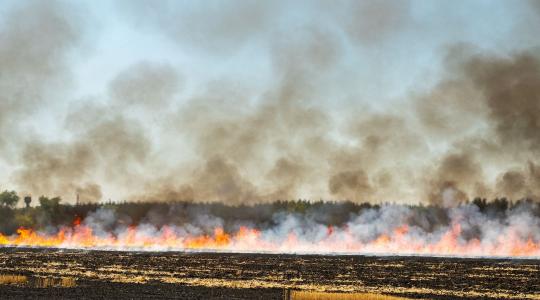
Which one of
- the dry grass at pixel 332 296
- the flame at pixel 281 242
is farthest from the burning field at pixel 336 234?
the dry grass at pixel 332 296

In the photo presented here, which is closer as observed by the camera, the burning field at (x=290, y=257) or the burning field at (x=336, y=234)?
the burning field at (x=290, y=257)

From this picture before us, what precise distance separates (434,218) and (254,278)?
120m

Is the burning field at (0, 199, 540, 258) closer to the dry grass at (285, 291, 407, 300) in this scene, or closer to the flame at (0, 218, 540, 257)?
the flame at (0, 218, 540, 257)

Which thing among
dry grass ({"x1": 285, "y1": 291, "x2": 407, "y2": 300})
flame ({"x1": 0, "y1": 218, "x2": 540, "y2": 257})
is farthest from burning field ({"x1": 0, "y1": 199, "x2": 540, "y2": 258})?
dry grass ({"x1": 285, "y1": 291, "x2": 407, "y2": 300})

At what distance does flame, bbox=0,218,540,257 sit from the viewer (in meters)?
153

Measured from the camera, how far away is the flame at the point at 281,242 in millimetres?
153000

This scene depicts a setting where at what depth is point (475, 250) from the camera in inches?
6038

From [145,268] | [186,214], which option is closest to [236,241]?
[186,214]

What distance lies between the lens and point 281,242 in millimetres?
174500

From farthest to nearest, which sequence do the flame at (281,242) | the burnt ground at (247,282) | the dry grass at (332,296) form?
the flame at (281,242) < the burnt ground at (247,282) < the dry grass at (332,296)

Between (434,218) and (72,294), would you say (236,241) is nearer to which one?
(434,218)

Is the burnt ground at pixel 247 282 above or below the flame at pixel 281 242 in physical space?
below

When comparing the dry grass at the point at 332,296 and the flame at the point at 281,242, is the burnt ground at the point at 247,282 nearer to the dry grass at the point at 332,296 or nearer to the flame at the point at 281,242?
the dry grass at the point at 332,296

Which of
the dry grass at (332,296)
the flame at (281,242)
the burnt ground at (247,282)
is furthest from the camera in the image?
the flame at (281,242)
